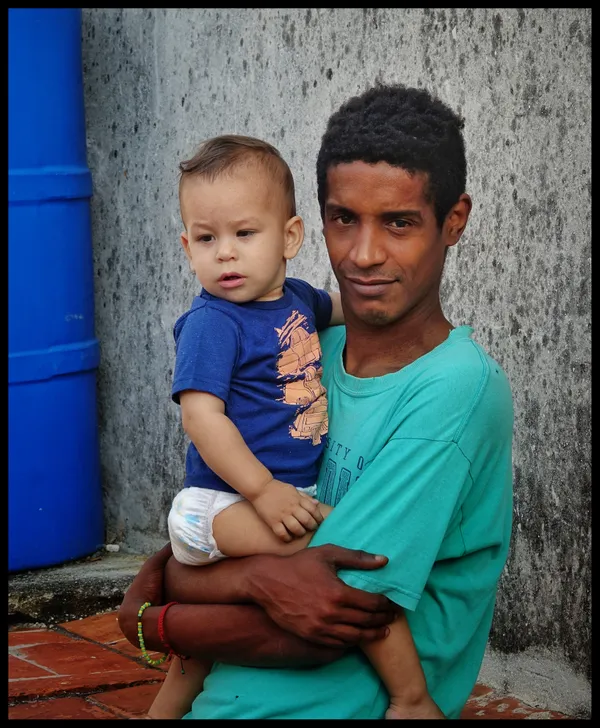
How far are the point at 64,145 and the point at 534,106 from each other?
2.20m

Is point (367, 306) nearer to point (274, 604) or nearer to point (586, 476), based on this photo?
point (274, 604)

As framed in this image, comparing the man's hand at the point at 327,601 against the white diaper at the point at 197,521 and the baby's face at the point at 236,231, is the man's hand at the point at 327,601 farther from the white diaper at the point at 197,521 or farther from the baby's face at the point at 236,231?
the baby's face at the point at 236,231

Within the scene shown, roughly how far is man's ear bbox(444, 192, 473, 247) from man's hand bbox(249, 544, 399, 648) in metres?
0.68

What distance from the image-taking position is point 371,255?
2160 millimetres

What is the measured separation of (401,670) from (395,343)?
639mm

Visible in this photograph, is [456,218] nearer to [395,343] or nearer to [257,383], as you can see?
[395,343]

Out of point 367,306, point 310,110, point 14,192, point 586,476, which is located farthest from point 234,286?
point 14,192

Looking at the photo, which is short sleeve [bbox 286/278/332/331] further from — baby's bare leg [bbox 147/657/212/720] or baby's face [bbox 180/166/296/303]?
baby's bare leg [bbox 147/657/212/720]

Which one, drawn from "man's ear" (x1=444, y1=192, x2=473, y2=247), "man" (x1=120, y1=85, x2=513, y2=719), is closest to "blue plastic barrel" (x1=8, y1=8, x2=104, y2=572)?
"man" (x1=120, y1=85, x2=513, y2=719)

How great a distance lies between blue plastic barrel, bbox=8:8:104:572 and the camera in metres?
4.57

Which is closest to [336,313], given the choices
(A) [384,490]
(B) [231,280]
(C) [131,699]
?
(B) [231,280]

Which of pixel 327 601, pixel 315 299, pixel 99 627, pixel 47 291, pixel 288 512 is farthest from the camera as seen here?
pixel 47 291

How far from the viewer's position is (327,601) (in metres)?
2.01

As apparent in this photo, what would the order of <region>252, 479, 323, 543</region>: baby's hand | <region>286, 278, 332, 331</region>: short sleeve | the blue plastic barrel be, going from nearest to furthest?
<region>252, 479, 323, 543</region>: baby's hand < <region>286, 278, 332, 331</region>: short sleeve < the blue plastic barrel
